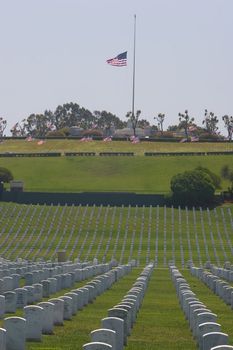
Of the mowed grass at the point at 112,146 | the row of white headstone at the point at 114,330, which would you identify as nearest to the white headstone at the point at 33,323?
the row of white headstone at the point at 114,330

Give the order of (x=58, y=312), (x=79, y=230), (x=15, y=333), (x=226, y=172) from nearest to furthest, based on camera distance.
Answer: (x=15, y=333) → (x=58, y=312) → (x=79, y=230) → (x=226, y=172)

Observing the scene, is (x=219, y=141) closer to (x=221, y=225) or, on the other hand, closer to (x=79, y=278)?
(x=221, y=225)

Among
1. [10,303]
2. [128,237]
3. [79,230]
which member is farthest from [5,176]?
[10,303]

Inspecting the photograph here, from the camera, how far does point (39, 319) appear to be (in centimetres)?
2030

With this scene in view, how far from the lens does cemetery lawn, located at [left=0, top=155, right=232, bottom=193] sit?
117 meters

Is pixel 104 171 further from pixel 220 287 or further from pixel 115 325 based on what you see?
pixel 115 325

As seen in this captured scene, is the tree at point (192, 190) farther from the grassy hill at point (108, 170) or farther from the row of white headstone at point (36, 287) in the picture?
the row of white headstone at point (36, 287)

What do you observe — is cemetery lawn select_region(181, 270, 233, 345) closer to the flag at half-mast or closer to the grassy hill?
the grassy hill

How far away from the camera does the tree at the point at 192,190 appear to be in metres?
97.8

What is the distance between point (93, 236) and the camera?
8038 cm

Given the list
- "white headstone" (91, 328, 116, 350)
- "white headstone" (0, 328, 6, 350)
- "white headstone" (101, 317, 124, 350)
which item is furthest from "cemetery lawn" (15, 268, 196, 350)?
"white headstone" (91, 328, 116, 350)

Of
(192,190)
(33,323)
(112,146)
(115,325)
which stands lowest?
(192,190)

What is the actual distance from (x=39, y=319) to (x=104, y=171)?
4326 inches

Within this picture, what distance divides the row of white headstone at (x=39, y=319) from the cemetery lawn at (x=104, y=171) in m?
83.9
